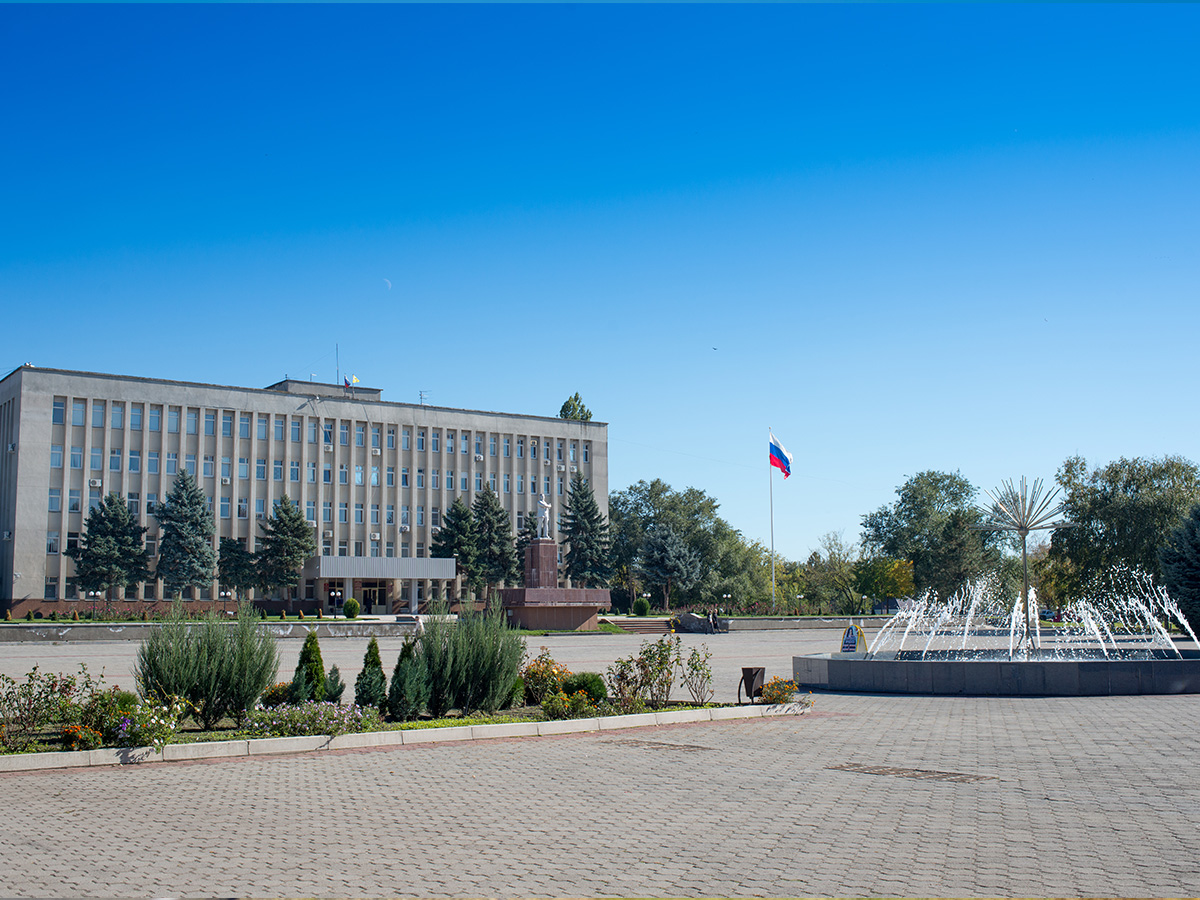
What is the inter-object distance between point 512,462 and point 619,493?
16.9m

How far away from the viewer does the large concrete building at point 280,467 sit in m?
65.3

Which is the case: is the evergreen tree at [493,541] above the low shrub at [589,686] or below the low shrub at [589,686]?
above

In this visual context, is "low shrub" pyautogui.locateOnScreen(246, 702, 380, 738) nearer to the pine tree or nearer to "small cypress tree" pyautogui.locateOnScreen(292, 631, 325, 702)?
"small cypress tree" pyautogui.locateOnScreen(292, 631, 325, 702)

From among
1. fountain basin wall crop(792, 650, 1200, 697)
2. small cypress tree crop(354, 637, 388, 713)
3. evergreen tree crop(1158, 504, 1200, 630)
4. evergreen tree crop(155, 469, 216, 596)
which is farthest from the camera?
evergreen tree crop(155, 469, 216, 596)

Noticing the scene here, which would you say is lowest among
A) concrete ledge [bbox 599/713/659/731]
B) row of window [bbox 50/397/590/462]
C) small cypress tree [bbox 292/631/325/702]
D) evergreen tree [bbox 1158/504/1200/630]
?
concrete ledge [bbox 599/713/659/731]

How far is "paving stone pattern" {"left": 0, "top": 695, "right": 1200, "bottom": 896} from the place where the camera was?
20.2ft

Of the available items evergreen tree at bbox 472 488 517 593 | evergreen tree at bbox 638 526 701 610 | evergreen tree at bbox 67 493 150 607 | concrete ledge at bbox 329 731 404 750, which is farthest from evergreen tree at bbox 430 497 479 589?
concrete ledge at bbox 329 731 404 750

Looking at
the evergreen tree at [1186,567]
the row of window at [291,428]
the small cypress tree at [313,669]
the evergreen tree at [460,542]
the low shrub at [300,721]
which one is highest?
the row of window at [291,428]

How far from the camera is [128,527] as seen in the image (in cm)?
6303

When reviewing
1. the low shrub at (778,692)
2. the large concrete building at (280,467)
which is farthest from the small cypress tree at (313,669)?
the large concrete building at (280,467)

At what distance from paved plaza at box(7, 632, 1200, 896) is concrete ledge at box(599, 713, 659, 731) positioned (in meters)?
1.16

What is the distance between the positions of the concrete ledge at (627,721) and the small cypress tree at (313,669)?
12.5ft

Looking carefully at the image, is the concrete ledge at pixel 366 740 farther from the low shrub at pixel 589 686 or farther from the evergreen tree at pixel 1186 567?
the evergreen tree at pixel 1186 567

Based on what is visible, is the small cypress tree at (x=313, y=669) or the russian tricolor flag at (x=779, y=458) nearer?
the small cypress tree at (x=313, y=669)
